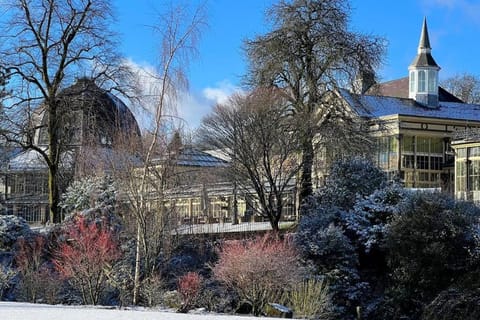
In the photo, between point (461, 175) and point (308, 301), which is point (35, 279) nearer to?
point (308, 301)

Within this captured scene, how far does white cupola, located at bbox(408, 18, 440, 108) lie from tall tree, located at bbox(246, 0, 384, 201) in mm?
20448

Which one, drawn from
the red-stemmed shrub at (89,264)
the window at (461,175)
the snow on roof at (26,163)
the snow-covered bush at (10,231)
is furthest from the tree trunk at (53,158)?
the window at (461,175)

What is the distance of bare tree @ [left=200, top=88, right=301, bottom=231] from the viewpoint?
111 ft

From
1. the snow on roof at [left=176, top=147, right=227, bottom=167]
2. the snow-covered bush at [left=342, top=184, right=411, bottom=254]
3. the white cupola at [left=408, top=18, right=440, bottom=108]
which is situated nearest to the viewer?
the snow on roof at [left=176, top=147, right=227, bottom=167]

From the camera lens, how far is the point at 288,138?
34844 millimetres

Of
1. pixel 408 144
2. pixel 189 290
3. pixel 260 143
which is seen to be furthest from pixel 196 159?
pixel 408 144

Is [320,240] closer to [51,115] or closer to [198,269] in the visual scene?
[198,269]

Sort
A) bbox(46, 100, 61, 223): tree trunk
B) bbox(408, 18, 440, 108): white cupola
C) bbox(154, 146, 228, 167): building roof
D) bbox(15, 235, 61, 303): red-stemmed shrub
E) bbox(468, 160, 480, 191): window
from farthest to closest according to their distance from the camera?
1. bbox(408, 18, 440, 108): white cupola
2. bbox(468, 160, 480, 191): window
3. bbox(46, 100, 61, 223): tree trunk
4. bbox(154, 146, 228, 167): building roof
5. bbox(15, 235, 61, 303): red-stemmed shrub

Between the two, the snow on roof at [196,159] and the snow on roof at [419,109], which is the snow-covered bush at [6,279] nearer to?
the snow on roof at [196,159]

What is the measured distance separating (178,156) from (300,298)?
7.70 m

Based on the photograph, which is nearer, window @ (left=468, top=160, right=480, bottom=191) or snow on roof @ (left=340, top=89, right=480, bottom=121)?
window @ (left=468, top=160, right=480, bottom=191)

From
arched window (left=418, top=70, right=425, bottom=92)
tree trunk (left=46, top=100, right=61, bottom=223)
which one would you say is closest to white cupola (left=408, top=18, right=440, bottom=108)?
arched window (left=418, top=70, right=425, bottom=92)

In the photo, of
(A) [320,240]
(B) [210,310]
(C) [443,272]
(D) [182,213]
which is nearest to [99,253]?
(B) [210,310]

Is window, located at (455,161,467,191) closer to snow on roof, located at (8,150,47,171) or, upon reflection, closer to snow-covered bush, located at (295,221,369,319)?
snow-covered bush, located at (295,221,369,319)
